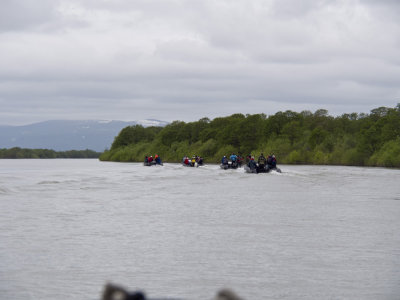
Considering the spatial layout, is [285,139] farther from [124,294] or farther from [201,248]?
[124,294]

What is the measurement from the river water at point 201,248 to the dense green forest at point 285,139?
210 feet

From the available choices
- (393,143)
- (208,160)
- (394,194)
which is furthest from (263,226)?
(208,160)

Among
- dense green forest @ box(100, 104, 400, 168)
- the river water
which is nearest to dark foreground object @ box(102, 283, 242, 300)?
the river water

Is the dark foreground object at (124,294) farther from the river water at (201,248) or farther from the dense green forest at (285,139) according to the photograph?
the dense green forest at (285,139)

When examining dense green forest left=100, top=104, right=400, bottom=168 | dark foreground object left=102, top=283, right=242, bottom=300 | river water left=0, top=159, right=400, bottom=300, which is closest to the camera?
dark foreground object left=102, top=283, right=242, bottom=300

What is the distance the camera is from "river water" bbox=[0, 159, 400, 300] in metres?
13.1

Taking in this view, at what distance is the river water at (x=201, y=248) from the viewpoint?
13.1m

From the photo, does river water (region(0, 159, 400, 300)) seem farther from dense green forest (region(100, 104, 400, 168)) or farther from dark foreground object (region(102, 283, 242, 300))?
dense green forest (region(100, 104, 400, 168))

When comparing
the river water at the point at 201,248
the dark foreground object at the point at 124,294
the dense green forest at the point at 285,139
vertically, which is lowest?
the river water at the point at 201,248

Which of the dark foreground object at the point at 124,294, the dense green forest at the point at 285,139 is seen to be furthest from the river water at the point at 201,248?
the dense green forest at the point at 285,139

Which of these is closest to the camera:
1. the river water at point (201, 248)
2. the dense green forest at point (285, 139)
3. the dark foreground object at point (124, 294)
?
the dark foreground object at point (124, 294)

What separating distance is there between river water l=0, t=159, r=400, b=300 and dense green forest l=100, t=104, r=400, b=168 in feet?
210

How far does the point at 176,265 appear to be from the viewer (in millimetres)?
15219

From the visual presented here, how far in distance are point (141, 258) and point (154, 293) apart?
12.0 ft
